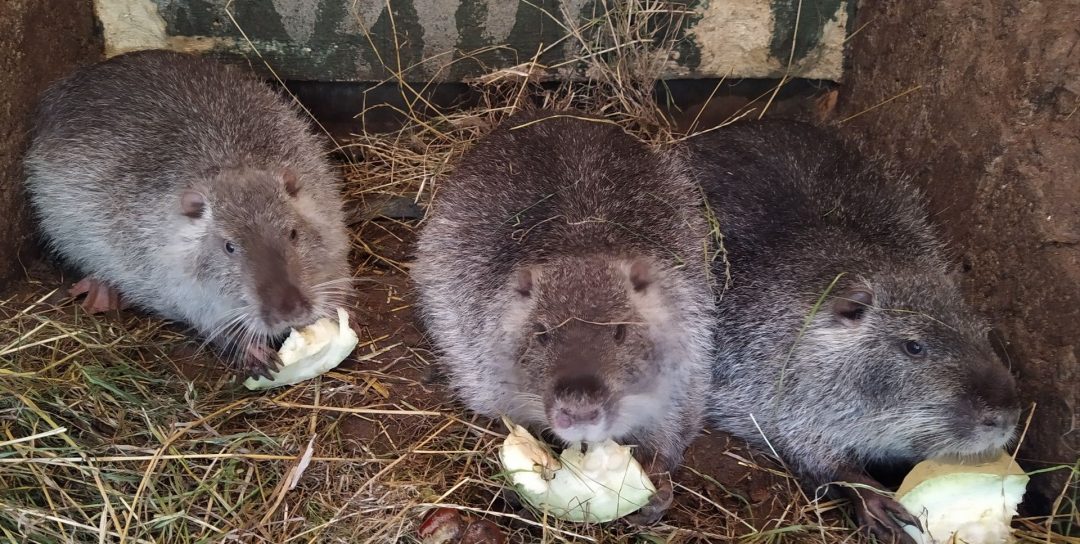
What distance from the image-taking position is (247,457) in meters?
2.96

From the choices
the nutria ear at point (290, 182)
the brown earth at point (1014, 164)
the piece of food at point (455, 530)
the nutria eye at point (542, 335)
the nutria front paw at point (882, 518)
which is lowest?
the piece of food at point (455, 530)

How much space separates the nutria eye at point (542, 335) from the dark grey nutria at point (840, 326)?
1.10 m

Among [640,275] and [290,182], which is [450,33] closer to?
[290,182]

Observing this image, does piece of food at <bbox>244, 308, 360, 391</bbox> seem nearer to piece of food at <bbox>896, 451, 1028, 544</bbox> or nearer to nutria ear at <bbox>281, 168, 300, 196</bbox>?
nutria ear at <bbox>281, 168, 300, 196</bbox>

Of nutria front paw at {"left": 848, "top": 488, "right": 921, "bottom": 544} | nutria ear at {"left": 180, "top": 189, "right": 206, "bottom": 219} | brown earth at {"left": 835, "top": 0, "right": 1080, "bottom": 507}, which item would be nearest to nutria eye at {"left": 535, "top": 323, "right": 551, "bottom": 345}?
nutria front paw at {"left": 848, "top": 488, "right": 921, "bottom": 544}

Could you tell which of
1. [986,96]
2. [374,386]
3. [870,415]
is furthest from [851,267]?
[374,386]

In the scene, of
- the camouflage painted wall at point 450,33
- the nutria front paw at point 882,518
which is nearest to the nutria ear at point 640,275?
the nutria front paw at point 882,518

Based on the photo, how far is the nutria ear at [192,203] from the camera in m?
3.23

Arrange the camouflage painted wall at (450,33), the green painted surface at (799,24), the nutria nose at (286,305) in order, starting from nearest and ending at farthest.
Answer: the nutria nose at (286,305), the camouflage painted wall at (450,33), the green painted surface at (799,24)

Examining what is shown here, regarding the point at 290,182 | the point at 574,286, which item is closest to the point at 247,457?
the point at 290,182

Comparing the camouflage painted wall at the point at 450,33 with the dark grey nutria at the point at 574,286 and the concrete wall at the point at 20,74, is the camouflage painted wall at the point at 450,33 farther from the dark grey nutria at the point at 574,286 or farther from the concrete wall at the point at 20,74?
the dark grey nutria at the point at 574,286

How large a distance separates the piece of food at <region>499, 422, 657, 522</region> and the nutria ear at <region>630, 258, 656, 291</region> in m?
0.63

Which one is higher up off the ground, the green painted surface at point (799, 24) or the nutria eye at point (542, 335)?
the green painted surface at point (799, 24)

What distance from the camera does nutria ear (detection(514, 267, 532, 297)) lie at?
9.46ft
